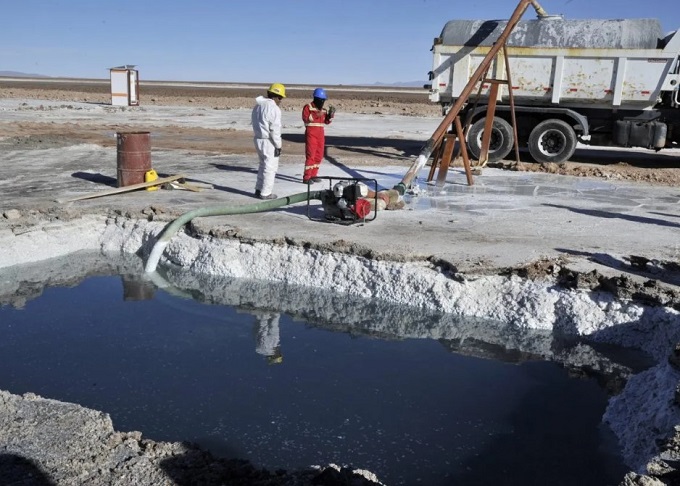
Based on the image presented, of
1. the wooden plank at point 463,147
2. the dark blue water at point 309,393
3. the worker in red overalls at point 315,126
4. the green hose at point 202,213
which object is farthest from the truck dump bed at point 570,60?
the dark blue water at point 309,393

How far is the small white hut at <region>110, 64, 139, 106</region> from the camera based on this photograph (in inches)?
1268

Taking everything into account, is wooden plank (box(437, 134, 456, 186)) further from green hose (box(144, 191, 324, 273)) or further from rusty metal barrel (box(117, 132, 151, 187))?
rusty metal barrel (box(117, 132, 151, 187))

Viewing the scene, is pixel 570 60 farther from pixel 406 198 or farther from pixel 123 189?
pixel 123 189

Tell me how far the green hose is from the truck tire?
7.17 m

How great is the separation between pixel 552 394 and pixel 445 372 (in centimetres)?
86

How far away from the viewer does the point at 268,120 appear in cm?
951

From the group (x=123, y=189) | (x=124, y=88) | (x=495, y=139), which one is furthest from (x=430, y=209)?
(x=124, y=88)

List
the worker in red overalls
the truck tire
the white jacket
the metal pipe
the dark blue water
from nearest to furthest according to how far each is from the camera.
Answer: the dark blue water → the white jacket → the metal pipe → the worker in red overalls → the truck tire

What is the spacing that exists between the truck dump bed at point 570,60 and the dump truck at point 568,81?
0.02 meters

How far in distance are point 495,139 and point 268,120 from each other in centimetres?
641

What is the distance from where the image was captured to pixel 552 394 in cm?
537

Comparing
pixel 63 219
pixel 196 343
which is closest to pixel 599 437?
pixel 196 343

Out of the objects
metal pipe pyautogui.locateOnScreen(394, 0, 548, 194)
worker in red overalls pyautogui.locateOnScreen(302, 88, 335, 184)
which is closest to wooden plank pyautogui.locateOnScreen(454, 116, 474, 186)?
metal pipe pyautogui.locateOnScreen(394, 0, 548, 194)

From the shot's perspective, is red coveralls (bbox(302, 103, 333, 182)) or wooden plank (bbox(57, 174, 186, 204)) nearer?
wooden plank (bbox(57, 174, 186, 204))
